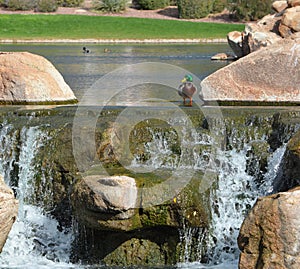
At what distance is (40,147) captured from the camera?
486 inches

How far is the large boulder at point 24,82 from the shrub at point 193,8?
5061 cm

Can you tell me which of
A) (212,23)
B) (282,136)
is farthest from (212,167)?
(212,23)

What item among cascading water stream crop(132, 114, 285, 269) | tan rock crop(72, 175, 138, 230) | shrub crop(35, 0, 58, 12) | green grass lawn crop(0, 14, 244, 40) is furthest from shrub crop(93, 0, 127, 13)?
tan rock crop(72, 175, 138, 230)

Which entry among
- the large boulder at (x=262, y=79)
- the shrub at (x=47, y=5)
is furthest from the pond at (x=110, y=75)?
the shrub at (x=47, y=5)

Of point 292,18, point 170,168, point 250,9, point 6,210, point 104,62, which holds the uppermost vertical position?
point 292,18

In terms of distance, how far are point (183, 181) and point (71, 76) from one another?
590 inches

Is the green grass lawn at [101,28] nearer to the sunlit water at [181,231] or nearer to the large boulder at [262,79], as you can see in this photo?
the large boulder at [262,79]

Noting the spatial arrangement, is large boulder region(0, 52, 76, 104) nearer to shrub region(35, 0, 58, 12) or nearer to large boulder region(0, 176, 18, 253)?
large boulder region(0, 176, 18, 253)

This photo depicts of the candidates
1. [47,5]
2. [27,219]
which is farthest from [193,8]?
[27,219]

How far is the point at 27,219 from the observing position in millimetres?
11469

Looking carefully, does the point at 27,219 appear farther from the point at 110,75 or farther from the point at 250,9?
the point at 250,9

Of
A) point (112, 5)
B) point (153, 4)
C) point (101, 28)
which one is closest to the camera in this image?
point (101, 28)

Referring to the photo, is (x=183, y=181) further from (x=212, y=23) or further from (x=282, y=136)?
(x=212, y=23)

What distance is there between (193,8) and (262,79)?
168 feet
